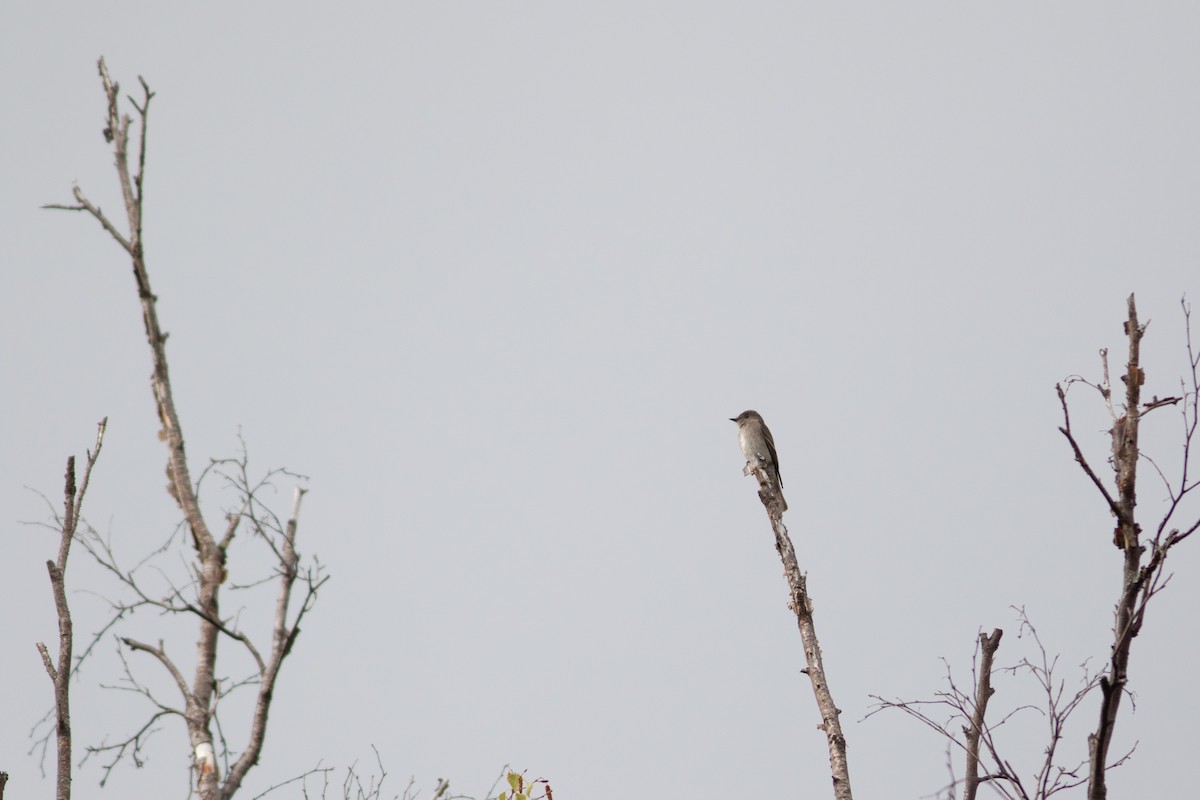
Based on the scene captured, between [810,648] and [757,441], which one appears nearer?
[810,648]

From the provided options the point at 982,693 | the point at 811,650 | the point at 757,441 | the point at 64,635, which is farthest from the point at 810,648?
the point at 757,441

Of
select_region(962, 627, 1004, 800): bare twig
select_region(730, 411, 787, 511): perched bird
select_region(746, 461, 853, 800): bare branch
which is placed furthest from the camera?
select_region(730, 411, 787, 511): perched bird

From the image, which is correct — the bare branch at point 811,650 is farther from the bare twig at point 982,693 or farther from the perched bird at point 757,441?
the perched bird at point 757,441

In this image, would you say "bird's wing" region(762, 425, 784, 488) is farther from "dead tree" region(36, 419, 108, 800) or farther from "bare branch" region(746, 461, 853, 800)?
"dead tree" region(36, 419, 108, 800)

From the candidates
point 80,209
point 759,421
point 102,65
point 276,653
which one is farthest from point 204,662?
point 759,421

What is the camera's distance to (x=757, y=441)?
651 inches

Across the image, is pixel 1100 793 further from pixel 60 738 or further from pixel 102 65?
pixel 60 738

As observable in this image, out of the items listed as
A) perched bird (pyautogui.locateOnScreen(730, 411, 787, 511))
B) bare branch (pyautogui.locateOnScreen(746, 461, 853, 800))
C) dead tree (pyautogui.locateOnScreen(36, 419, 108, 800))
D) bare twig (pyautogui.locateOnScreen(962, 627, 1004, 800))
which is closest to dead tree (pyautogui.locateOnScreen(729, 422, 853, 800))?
bare branch (pyautogui.locateOnScreen(746, 461, 853, 800))

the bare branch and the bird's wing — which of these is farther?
the bird's wing

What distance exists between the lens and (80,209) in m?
4.65

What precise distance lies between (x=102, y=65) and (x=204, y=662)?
8.77 ft

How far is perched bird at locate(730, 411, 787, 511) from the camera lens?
16375mm

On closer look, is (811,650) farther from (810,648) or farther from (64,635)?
(64,635)

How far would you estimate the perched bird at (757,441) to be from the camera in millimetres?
16375
